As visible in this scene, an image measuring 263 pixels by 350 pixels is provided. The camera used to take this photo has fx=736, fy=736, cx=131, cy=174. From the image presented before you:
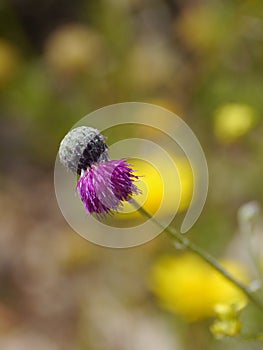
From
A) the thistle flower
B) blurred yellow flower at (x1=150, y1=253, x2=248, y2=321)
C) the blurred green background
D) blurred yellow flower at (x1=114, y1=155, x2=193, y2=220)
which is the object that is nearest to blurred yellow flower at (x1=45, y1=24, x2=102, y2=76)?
the blurred green background

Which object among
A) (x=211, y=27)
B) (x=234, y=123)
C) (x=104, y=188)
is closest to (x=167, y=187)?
(x=234, y=123)

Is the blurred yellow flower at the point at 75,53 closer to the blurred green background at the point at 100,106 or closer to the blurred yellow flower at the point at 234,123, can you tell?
the blurred green background at the point at 100,106

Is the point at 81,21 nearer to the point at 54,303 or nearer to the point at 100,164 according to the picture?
the point at 54,303

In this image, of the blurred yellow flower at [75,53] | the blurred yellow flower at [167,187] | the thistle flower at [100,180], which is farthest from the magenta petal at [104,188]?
the blurred yellow flower at [75,53]

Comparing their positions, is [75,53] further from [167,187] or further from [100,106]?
[167,187]

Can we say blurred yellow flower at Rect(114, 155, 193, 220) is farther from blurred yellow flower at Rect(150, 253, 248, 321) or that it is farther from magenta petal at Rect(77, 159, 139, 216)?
magenta petal at Rect(77, 159, 139, 216)

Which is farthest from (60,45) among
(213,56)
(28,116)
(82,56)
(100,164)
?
(100,164)
